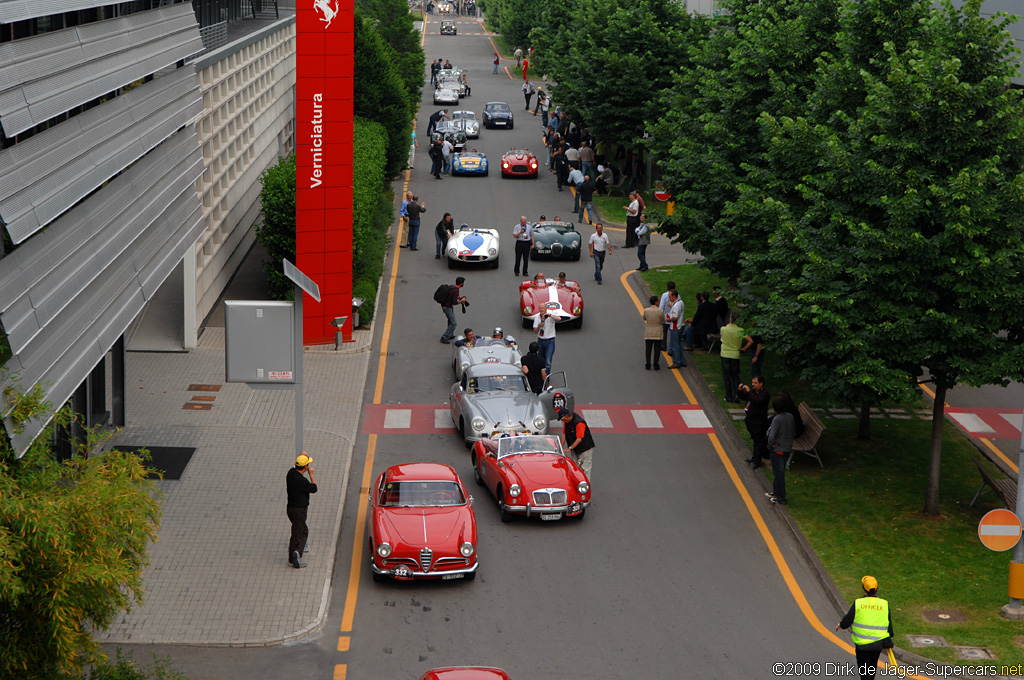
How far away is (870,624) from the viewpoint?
12.6 m

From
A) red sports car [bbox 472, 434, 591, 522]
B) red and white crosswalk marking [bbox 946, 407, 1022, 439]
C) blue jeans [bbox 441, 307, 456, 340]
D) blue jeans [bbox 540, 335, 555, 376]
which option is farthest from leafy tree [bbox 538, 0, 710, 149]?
red sports car [bbox 472, 434, 591, 522]

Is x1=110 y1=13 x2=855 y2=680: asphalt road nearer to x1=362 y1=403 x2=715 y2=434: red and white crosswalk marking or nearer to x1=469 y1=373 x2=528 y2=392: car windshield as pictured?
x1=362 y1=403 x2=715 y2=434: red and white crosswalk marking

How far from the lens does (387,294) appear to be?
105 ft

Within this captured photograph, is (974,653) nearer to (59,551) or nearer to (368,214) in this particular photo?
(59,551)

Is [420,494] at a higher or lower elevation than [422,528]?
higher

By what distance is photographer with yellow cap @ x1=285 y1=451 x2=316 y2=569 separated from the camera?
1577 cm

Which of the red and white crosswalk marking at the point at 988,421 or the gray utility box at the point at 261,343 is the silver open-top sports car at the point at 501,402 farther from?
the red and white crosswalk marking at the point at 988,421

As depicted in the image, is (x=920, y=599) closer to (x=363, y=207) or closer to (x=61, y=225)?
(x=61, y=225)

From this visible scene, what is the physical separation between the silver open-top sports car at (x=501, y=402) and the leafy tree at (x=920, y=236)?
4.61 m

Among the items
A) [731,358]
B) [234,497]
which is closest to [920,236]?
[731,358]

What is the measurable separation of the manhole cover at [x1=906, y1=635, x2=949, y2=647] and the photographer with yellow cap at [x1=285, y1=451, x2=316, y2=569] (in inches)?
327

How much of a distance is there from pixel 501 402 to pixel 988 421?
34.5ft

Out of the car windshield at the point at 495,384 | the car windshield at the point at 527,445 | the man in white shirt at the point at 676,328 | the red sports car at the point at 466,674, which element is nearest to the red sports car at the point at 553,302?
the man in white shirt at the point at 676,328

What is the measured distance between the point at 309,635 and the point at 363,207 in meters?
17.3
